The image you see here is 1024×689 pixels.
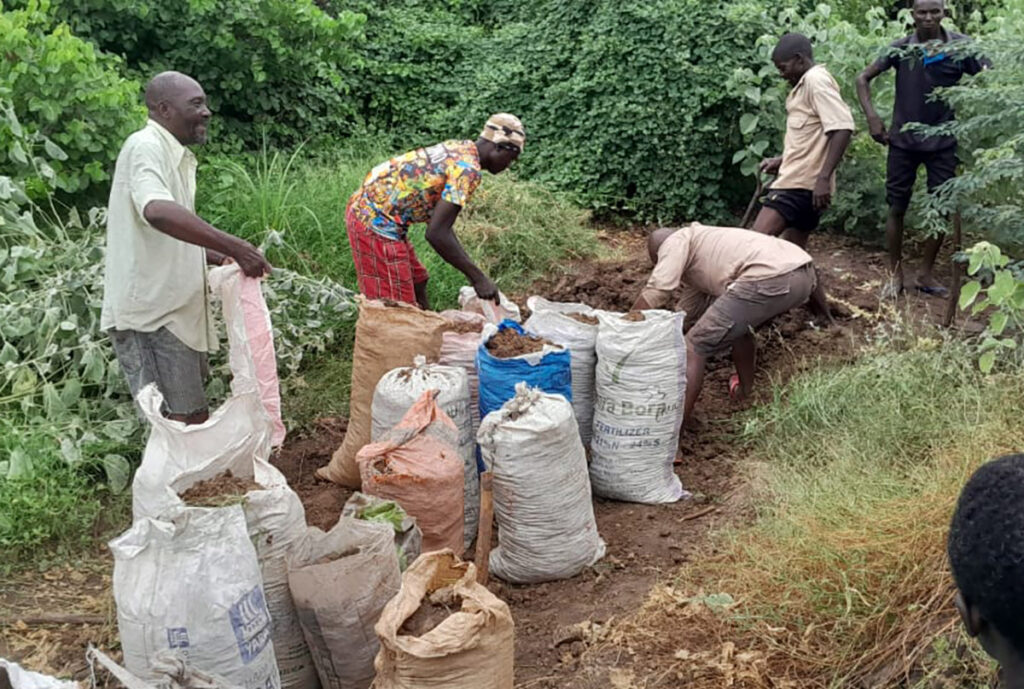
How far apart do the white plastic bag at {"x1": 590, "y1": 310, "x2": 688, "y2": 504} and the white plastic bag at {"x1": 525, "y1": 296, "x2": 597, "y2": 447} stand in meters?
0.09

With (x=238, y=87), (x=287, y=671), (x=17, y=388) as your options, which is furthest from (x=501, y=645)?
(x=238, y=87)

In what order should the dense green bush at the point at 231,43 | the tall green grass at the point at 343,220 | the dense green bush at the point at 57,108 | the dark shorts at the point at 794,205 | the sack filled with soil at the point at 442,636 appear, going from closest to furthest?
the sack filled with soil at the point at 442,636 → the dense green bush at the point at 57,108 → the dark shorts at the point at 794,205 → the tall green grass at the point at 343,220 → the dense green bush at the point at 231,43

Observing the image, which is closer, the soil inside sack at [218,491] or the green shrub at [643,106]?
the soil inside sack at [218,491]

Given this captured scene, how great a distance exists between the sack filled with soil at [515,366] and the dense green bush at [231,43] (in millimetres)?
4303

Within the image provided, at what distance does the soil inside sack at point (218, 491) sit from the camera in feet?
10.1

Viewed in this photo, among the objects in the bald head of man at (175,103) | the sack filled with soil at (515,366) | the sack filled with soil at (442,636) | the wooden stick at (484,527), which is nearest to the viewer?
the sack filled with soil at (442,636)

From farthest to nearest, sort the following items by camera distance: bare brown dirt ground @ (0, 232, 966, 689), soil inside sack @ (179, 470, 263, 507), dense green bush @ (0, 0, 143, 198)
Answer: dense green bush @ (0, 0, 143, 198)
bare brown dirt ground @ (0, 232, 966, 689)
soil inside sack @ (179, 470, 263, 507)

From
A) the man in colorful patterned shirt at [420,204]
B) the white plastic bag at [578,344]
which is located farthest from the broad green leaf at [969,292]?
the man in colorful patterned shirt at [420,204]

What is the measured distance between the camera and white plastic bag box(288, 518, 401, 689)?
2984 mm

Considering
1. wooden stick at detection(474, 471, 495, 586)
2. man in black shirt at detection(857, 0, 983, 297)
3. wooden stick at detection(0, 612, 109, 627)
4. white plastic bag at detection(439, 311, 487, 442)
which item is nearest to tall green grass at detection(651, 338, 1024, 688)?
wooden stick at detection(474, 471, 495, 586)

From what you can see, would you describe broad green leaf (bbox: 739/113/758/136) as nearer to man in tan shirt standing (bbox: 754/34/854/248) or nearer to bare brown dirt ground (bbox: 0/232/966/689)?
man in tan shirt standing (bbox: 754/34/854/248)

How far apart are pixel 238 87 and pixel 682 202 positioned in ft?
11.8

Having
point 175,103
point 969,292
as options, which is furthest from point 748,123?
point 175,103

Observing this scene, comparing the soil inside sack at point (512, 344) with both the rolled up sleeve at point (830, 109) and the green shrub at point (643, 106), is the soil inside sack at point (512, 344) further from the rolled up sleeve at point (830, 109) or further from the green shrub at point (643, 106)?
the green shrub at point (643, 106)
